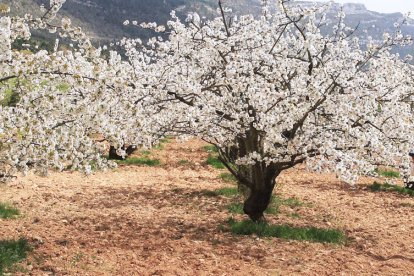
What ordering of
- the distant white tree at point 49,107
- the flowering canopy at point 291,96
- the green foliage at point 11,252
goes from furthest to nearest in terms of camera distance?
the flowering canopy at point 291,96 < the green foliage at point 11,252 < the distant white tree at point 49,107

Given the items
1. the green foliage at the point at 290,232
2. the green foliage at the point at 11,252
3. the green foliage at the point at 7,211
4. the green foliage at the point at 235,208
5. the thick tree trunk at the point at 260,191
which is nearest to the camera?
the green foliage at the point at 11,252

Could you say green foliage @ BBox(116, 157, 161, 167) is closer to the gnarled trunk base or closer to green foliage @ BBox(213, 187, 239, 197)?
green foliage @ BBox(213, 187, 239, 197)

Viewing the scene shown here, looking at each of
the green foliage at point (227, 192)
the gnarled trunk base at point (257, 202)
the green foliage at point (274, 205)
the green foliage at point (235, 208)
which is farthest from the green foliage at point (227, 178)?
the gnarled trunk base at point (257, 202)

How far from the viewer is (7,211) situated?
11.6 metres

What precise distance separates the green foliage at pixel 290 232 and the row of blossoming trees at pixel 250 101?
0.72 m

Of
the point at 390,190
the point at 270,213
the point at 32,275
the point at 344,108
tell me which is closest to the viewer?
the point at 32,275

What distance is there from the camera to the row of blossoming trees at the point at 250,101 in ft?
25.2

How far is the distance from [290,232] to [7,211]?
7.20 metres

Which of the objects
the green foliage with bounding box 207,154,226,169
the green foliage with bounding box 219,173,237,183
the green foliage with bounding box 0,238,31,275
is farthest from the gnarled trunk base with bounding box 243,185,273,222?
the green foliage with bounding box 207,154,226,169

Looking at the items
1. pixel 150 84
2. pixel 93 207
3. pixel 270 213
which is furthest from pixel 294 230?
pixel 93 207

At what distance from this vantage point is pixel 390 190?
58.9ft

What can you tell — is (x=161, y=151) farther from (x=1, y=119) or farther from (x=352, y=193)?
(x=1, y=119)

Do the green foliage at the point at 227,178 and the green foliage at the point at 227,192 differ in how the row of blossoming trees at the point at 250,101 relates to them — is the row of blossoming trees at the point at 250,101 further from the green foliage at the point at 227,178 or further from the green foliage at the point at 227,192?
the green foliage at the point at 227,178

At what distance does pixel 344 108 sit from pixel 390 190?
9.59m
